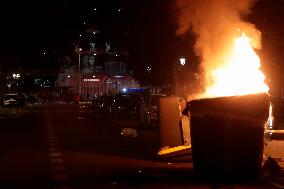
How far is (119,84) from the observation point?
328ft

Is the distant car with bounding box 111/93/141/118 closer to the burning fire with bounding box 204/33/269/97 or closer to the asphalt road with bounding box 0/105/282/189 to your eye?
the asphalt road with bounding box 0/105/282/189

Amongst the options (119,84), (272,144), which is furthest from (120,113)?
(119,84)

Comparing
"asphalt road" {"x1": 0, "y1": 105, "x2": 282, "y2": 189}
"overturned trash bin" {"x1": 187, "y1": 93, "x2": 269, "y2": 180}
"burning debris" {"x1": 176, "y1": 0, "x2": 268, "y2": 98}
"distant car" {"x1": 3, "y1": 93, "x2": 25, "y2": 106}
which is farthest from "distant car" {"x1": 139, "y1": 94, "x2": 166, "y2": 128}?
"distant car" {"x1": 3, "y1": 93, "x2": 25, "y2": 106}

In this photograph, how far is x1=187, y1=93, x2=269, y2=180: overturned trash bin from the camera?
12.5 meters

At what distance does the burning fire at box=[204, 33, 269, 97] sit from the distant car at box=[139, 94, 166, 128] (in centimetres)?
1381

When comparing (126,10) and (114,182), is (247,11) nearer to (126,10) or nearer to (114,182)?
(114,182)

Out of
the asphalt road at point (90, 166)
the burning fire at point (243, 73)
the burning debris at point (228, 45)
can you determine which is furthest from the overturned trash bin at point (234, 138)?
the burning fire at point (243, 73)

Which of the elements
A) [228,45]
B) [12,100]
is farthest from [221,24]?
[12,100]

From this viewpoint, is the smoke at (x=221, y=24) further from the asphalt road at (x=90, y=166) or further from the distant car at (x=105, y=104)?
the distant car at (x=105, y=104)

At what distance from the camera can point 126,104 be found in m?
42.2

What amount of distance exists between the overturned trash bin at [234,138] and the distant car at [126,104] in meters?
28.1

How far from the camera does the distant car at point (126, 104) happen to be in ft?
136

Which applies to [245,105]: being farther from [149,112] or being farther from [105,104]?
[105,104]

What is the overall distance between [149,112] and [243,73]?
15.5 meters
